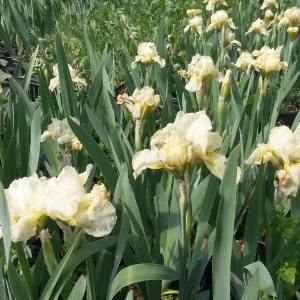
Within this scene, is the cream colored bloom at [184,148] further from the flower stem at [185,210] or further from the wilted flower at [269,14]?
the wilted flower at [269,14]

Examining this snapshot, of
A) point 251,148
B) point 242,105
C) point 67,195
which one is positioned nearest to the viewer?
point 67,195

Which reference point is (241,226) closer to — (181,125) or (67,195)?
(181,125)

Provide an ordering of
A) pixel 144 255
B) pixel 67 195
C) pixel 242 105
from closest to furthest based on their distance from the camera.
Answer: pixel 67 195 < pixel 144 255 < pixel 242 105

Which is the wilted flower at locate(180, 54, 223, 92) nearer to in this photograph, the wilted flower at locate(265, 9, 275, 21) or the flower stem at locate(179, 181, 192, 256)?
the flower stem at locate(179, 181, 192, 256)

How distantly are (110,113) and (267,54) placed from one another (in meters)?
0.69

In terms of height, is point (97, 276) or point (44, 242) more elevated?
point (44, 242)

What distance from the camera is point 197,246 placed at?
3.28ft

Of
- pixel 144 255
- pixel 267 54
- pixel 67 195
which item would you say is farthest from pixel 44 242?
pixel 267 54

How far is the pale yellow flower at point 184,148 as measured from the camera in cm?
82

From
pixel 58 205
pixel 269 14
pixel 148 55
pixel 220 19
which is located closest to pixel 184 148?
pixel 58 205

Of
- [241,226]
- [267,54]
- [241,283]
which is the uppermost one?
[267,54]

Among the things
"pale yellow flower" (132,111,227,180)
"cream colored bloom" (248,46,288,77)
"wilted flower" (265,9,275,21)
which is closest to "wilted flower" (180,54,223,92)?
"cream colored bloom" (248,46,288,77)

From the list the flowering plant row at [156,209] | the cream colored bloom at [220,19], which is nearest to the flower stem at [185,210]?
the flowering plant row at [156,209]

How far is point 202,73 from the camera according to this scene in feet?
5.17
